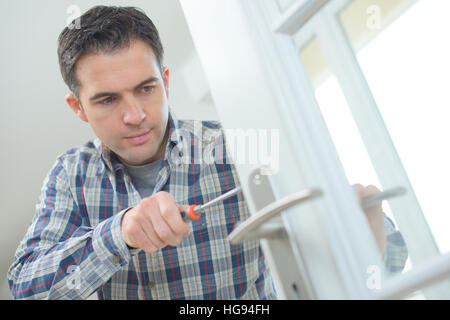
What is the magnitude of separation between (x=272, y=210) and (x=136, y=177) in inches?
25.0

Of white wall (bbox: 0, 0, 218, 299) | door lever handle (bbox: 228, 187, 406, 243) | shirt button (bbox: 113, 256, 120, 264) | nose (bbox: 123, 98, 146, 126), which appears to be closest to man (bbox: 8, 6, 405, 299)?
nose (bbox: 123, 98, 146, 126)

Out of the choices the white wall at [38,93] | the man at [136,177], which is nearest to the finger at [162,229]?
the man at [136,177]

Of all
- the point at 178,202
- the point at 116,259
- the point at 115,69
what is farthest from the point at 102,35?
the point at 116,259

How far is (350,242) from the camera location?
394mm

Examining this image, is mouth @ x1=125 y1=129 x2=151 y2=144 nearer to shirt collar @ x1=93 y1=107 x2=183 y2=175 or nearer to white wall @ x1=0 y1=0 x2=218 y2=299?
shirt collar @ x1=93 y1=107 x2=183 y2=175

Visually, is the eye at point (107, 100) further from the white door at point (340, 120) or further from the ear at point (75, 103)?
the white door at point (340, 120)

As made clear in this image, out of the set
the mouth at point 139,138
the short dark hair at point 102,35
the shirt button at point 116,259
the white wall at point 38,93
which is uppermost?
the white wall at point 38,93

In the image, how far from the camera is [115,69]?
0.82 metres

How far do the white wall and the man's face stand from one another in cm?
87

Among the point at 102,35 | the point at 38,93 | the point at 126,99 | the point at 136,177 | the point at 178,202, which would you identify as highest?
the point at 38,93

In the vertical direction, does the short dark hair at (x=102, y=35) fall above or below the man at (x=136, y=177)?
above

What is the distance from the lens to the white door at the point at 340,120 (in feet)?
1.31

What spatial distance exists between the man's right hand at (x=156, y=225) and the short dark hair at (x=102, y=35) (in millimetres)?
430

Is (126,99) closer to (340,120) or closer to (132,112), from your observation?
(132,112)
